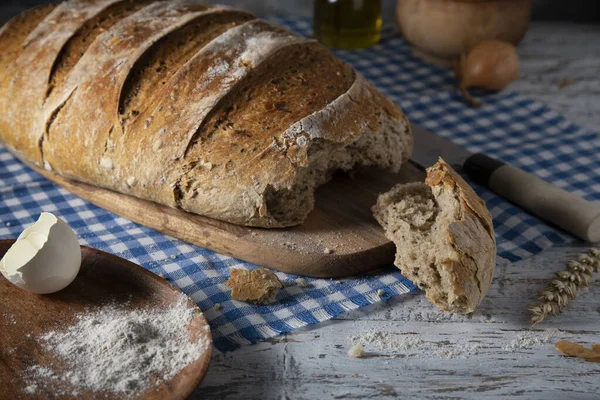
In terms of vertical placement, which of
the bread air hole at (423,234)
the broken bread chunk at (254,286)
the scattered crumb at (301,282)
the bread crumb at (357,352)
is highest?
the bread air hole at (423,234)

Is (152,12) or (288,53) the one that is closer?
(288,53)

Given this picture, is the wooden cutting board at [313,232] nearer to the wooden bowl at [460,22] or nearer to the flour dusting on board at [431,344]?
the flour dusting on board at [431,344]

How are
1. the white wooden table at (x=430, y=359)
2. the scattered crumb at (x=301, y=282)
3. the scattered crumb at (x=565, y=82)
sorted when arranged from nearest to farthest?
the white wooden table at (x=430, y=359) → the scattered crumb at (x=301, y=282) → the scattered crumb at (x=565, y=82)

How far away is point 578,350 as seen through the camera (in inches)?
80.2

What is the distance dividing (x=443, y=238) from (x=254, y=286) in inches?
22.5

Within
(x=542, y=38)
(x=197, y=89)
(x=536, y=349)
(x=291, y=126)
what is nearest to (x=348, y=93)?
(x=291, y=126)

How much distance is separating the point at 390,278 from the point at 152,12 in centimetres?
134

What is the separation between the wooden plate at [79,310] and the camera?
1799 millimetres

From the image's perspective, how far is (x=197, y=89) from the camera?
2465mm

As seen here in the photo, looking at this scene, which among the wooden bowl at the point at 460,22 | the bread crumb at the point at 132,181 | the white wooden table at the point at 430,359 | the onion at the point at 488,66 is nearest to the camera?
the white wooden table at the point at 430,359

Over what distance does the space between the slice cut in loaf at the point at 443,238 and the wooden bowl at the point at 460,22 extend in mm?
1612

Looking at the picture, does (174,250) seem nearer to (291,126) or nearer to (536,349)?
(291,126)

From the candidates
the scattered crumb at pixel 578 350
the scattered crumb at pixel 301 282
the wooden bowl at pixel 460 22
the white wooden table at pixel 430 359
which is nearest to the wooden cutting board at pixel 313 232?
the scattered crumb at pixel 301 282

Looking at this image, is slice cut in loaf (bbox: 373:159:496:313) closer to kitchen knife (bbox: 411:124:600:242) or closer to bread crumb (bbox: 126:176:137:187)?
kitchen knife (bbox: 411:124:600:242)
